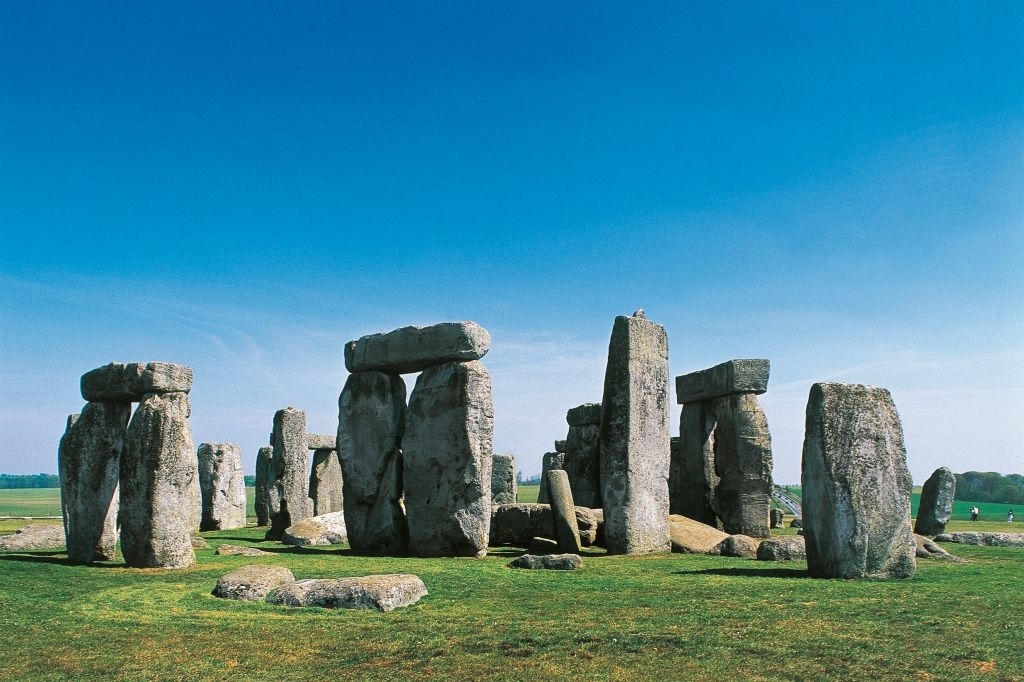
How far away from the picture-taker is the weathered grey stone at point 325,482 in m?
19.5

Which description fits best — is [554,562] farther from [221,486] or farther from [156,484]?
[221,486]

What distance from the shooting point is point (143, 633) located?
18.6ft

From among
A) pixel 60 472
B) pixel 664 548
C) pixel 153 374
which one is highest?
pixel 153 374

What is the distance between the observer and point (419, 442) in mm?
11656

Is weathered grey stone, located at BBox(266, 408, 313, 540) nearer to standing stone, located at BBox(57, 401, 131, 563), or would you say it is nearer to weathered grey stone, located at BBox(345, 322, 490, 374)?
weathered grey stone, located at BBox(345, 322, 490, 374)

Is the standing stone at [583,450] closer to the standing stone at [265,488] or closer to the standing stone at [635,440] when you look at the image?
the standing stone at [635,440]

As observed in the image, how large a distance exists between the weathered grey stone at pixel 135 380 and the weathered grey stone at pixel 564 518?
16.1 feet

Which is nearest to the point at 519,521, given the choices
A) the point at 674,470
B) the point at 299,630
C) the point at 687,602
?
the point at 674,470

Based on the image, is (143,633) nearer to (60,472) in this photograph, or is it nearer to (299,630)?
(299,630)

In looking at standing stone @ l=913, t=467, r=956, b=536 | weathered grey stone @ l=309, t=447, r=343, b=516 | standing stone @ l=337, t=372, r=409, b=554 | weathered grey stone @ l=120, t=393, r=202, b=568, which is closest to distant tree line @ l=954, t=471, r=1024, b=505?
standing stone @ l=913, t=467, r=956, b=536

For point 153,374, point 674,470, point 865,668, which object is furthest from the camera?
point 674,470

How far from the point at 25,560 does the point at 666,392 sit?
332 inches

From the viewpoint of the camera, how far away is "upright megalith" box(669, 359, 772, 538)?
14898 millimetres

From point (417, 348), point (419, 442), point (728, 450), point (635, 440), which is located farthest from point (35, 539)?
point (728, 450)
